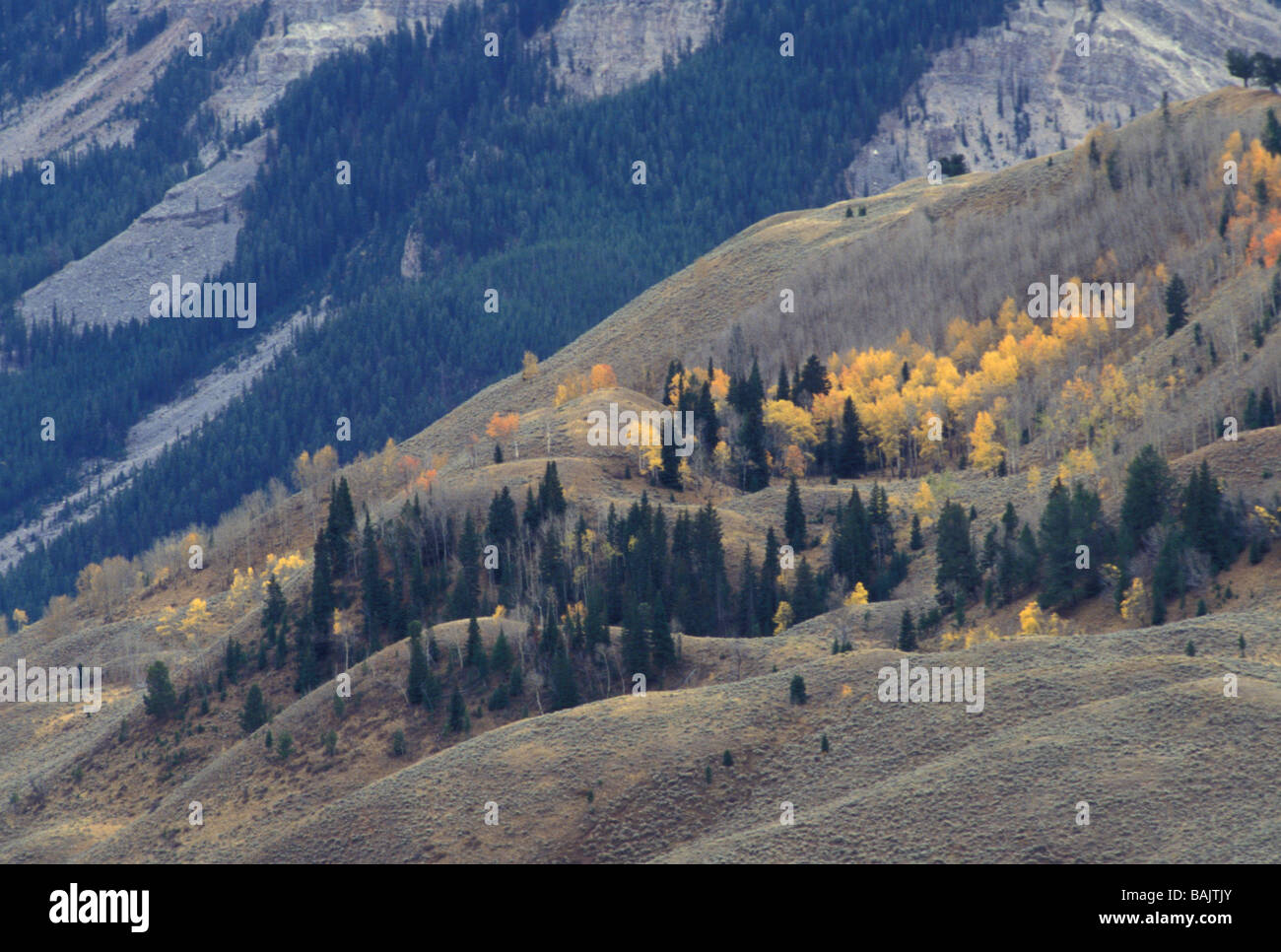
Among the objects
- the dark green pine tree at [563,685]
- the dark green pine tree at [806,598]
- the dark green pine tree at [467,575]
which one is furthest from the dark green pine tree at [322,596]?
the dark green pine tree at [806,598]

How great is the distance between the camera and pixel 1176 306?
616ft

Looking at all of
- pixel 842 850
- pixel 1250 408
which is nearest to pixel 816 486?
pixel 1250 408

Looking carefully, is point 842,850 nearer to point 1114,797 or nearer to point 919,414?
point 1114,797

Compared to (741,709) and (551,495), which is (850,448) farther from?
(741,709)

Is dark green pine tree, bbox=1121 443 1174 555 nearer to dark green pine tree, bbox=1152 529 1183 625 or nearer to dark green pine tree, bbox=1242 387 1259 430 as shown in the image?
dark green pine tree, bbox=1152 529 1183 625

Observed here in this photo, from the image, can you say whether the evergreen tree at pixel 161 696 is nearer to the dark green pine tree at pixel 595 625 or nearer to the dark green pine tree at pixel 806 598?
the dark green pine tree at pixel 595 625

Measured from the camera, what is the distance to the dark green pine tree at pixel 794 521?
163 m

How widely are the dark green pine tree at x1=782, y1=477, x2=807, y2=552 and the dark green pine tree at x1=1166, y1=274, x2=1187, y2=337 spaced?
146 feet

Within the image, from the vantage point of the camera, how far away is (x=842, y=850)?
91.6 meters

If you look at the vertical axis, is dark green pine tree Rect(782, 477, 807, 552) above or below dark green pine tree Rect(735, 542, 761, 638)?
above

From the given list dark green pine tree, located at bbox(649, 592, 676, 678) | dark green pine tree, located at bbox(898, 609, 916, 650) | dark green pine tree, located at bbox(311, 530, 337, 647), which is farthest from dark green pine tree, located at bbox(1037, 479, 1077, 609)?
dark green pine tree, located at bbox(311, 530, 337, 647)

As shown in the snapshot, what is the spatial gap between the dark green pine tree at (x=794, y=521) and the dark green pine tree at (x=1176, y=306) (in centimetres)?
4438

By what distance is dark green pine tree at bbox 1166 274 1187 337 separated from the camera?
613 feet
